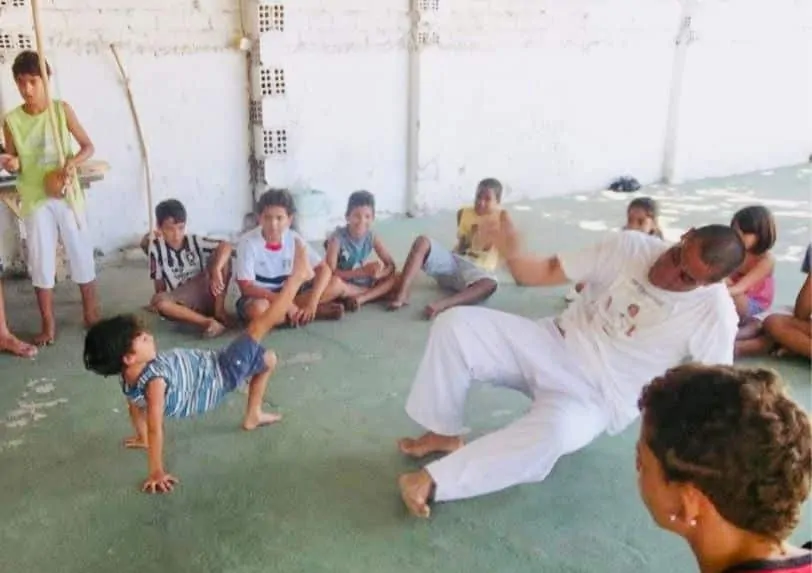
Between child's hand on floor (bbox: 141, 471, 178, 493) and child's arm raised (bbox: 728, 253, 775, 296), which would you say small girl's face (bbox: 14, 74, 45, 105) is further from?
child's arm raised (bbox: 728, 253, 775, 296)

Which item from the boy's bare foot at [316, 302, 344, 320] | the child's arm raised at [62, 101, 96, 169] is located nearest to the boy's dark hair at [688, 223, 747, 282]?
the boy's bare foot at [316, 302, 344, 320]

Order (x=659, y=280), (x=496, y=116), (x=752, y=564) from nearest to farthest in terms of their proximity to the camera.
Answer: (x=752, y=564)
(x=659, y=280)
(x=496, y=116)

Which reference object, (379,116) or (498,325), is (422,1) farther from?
(498,325)

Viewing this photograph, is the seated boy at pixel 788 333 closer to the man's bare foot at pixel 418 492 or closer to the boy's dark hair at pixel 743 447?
the man's bare foot at pixel 418 492

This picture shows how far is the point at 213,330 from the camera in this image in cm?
377

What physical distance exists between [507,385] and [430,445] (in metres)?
0.32

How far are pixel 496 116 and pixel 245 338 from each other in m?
3.76

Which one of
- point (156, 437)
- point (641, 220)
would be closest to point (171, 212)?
point (156, 437)

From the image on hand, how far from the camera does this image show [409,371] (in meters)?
3.43

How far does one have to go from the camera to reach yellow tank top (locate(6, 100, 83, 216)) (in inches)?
140

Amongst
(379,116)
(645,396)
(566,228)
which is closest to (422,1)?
(379,116)

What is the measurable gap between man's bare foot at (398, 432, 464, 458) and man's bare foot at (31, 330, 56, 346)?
5.86ft

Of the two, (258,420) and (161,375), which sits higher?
(161,375)

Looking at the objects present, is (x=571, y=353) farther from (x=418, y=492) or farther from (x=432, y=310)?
(x=432, y=310)
